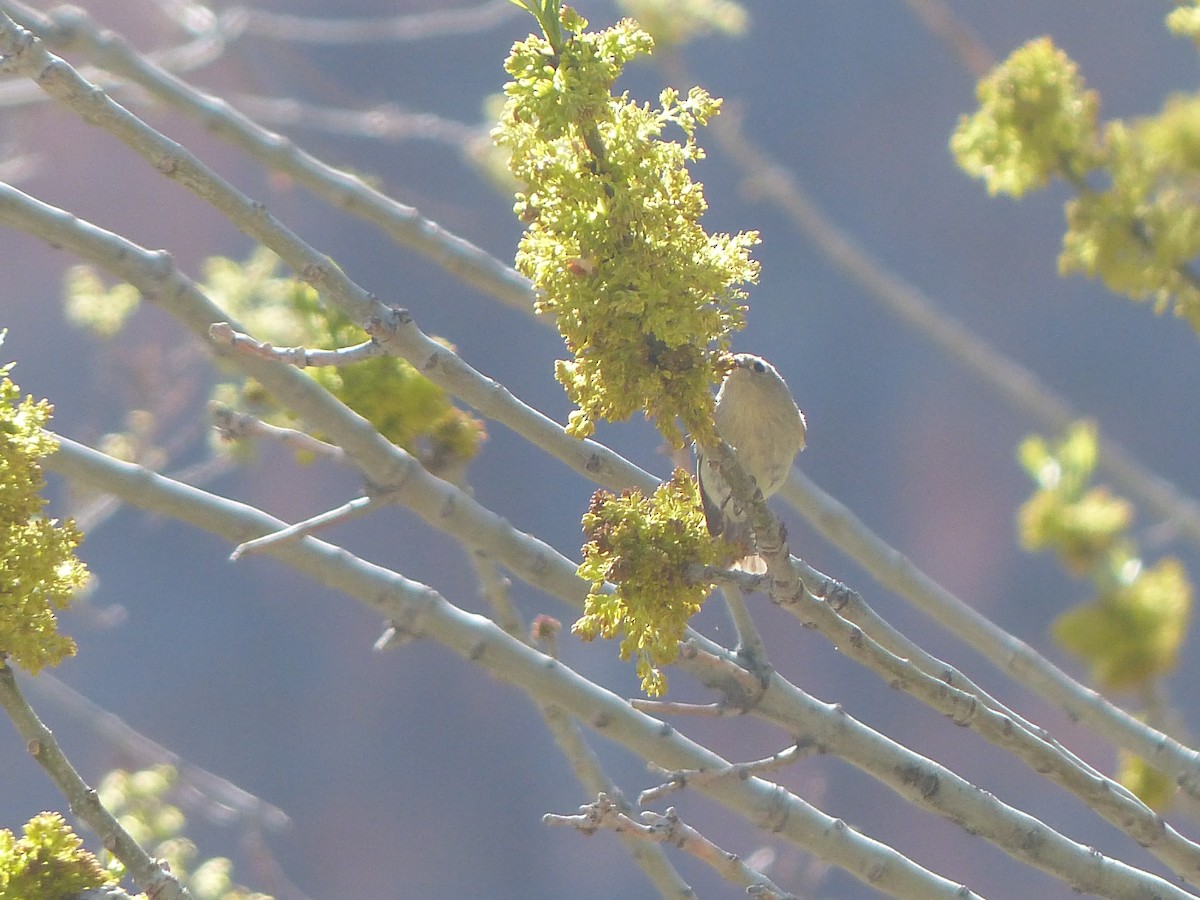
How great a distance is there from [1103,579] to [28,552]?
230 centimetres

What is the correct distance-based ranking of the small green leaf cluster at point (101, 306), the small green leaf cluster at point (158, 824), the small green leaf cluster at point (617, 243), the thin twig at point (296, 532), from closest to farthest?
the small green leaf cluster at point (617, 243)
the thin twig at point (296, 532)
the small green leaf cluster at point (158, 824)
the small green leaf cluster at point (101, 306)

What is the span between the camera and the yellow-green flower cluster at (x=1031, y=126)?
2.37 m

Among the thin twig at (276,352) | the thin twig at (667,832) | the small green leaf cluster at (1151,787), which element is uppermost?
the small green leaf cluster at (1151,787)

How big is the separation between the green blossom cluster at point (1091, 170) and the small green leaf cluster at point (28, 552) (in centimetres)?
173

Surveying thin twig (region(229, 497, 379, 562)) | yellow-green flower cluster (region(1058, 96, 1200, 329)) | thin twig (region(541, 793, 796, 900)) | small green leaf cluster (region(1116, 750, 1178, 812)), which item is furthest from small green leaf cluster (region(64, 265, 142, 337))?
small green leaf cluster (region(1116, 750, 1178, 812))

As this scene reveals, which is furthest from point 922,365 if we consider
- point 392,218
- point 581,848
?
point 392,218

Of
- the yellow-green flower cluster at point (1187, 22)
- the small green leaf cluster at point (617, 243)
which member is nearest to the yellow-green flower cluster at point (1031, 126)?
the yellow-green flower cluster at point (1187, 22)

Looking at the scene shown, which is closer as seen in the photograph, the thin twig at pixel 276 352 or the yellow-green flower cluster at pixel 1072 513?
the thin twig at pixel 276 352

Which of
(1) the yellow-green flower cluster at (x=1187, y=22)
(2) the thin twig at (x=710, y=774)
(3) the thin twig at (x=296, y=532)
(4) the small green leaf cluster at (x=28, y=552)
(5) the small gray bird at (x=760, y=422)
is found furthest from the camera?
(1) the yellow-green flower cluster at (x=1187, y=22)

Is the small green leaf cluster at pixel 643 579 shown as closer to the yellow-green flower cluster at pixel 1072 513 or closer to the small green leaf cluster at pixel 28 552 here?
the small green leaf cluster at pixel 28 552

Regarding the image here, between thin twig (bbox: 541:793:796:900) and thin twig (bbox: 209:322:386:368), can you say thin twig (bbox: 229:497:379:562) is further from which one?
thin twig (bbox: 541:793:796:900)

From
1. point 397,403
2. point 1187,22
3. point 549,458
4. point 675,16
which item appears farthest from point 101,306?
point 549,458

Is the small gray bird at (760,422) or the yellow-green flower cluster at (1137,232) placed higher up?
the yellow-green flower cluster at (1137,232)

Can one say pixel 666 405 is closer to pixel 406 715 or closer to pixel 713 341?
pixel 713 341
